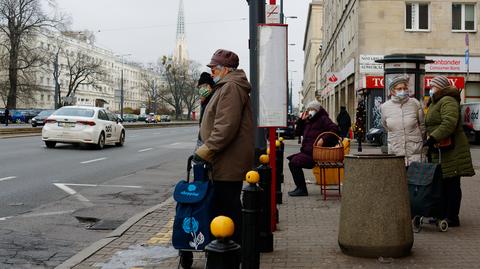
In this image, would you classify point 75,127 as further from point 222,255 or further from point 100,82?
point 100,82

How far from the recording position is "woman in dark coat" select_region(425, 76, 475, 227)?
669cm

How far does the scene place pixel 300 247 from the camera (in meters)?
5.98

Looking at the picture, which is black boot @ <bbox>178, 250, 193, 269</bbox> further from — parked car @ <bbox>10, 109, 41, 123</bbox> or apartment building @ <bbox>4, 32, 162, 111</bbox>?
apartment building @ <bbox>4, 32, 162, 111</bbox>

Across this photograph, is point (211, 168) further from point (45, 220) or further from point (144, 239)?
point (45, 220)

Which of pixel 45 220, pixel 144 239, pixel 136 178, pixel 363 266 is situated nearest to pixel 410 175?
pixel 363 266

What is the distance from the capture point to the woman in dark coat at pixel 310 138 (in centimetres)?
976

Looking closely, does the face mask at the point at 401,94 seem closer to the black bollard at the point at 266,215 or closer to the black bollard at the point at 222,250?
the black bollard at the point at 266,215

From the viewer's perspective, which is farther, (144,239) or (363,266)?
(144,239)

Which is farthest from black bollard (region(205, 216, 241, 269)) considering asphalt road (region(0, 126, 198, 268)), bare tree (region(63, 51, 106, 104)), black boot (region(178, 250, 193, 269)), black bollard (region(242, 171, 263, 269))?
bare tree (region(63, 51, 106, 104))

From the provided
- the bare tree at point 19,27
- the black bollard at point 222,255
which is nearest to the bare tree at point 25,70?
the bare tree at point 19,27

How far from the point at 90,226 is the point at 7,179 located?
509 cm

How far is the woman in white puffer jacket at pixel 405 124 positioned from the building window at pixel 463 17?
2792cm

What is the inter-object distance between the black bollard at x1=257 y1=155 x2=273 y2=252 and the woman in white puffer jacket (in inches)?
75.4

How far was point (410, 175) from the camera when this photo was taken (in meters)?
6.79
